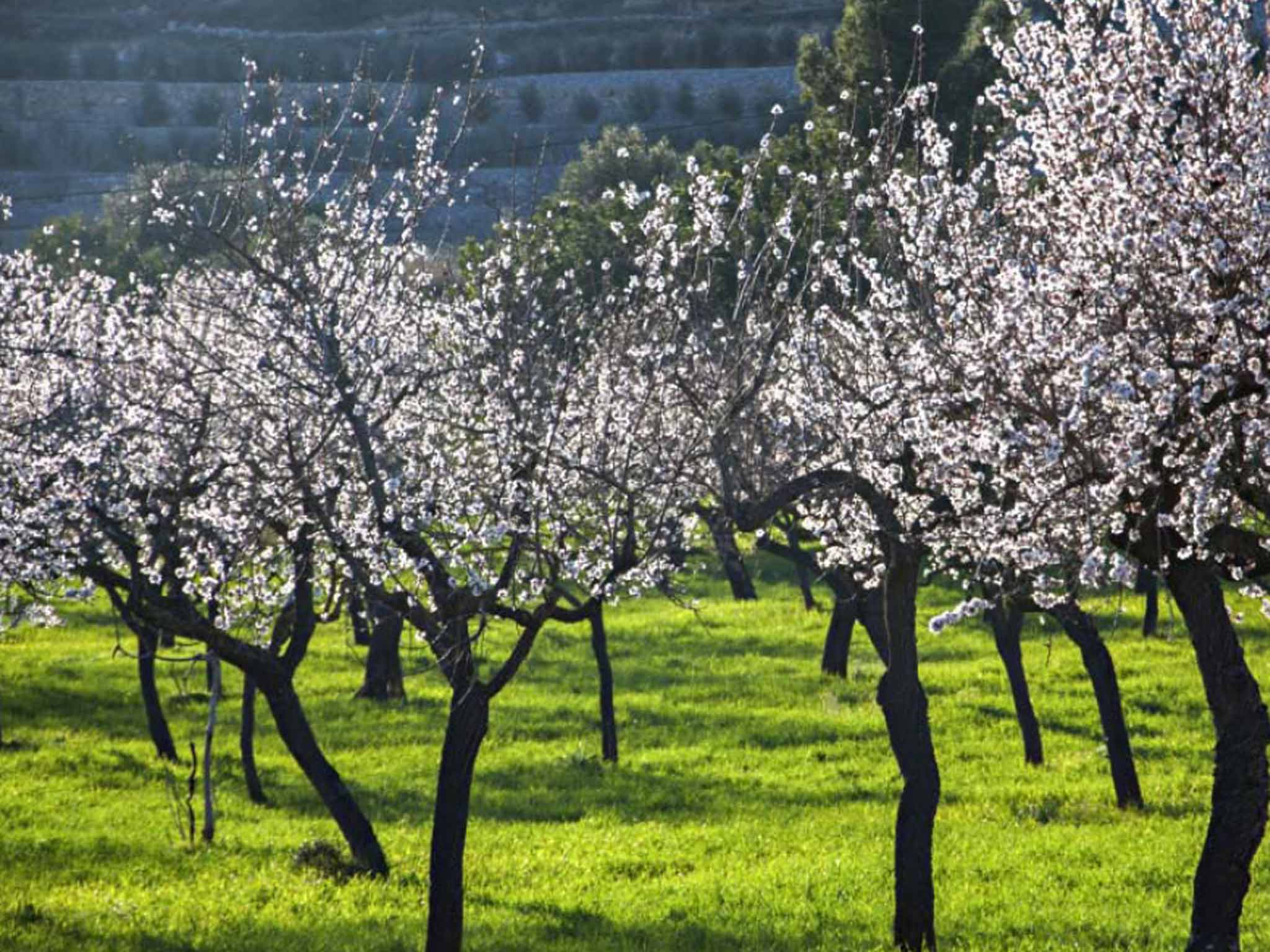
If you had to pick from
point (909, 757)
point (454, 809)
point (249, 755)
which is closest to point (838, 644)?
point (249, 755)

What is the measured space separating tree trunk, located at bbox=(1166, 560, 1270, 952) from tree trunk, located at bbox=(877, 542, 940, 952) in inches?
107

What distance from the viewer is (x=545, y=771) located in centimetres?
2369

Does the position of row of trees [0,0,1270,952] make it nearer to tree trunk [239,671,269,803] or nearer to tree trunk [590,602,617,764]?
tree trunk [239,671,269,803]

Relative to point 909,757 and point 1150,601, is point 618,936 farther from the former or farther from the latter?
point 1150,601

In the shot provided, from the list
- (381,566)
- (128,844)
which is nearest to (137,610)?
(381,566)

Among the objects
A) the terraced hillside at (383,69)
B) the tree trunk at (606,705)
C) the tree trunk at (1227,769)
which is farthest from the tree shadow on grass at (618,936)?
the terraced hillside at (383,69)

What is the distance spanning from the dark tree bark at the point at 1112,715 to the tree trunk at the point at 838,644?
971 centimetres

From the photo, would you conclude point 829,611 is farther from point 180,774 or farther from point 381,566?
point 381,566

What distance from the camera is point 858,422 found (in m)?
13.1

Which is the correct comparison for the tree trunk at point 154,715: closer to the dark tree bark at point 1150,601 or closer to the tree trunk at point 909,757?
the tree trunk at point 909,757

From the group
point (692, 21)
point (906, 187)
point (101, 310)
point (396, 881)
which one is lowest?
point (396, 881)

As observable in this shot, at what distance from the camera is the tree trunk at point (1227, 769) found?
35.9 feet

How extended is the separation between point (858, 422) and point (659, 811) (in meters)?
9.73

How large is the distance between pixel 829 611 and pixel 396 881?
72.6ft
